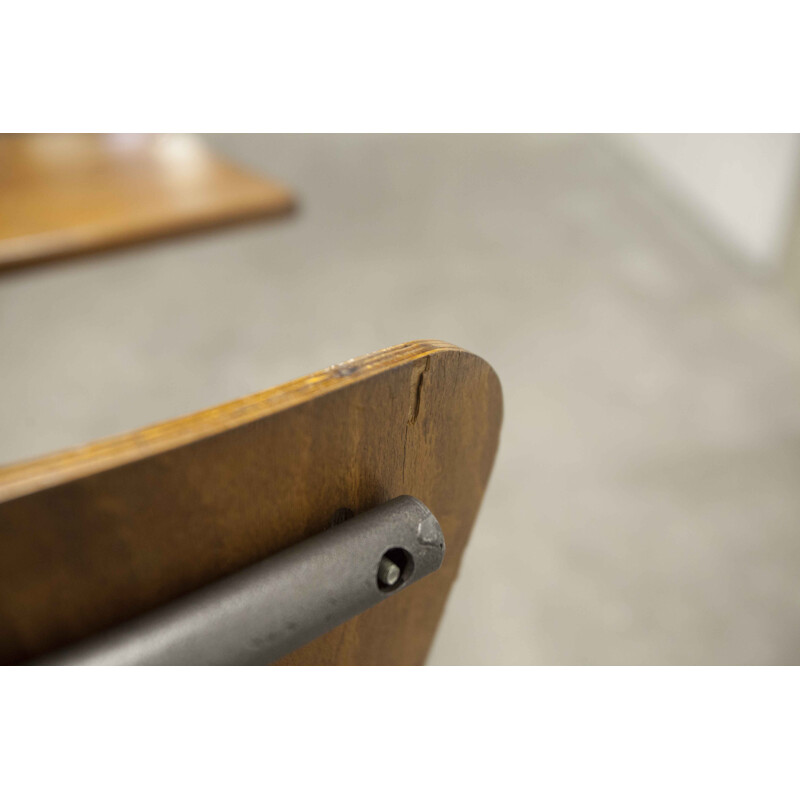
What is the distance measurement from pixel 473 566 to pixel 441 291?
1056 millimetres

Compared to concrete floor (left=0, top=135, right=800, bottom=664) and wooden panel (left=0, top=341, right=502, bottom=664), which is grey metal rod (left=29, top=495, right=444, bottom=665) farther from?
concrete floor (left=0, top=135, right=800, bottom=664)

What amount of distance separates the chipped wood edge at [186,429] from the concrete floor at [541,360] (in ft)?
2.47

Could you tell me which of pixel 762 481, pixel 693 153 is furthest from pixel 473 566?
pixel 693 153

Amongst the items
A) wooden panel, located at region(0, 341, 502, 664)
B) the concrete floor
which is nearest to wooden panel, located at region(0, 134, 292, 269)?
the concrete floor

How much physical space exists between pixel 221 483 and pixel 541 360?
1618 mm

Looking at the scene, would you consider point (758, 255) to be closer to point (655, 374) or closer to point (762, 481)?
point (655, 374)

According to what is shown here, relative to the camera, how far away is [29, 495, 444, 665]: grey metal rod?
0.85ft

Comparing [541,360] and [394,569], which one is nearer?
[394,569]

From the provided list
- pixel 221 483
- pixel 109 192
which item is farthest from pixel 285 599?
pixel 109 192

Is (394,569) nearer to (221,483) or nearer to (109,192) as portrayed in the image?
(221,483)

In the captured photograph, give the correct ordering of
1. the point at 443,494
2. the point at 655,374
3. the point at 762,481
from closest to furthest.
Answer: the point at 443,494
the point at 762,481
the point at 655,374

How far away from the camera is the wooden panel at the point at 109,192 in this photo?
94 centimetres

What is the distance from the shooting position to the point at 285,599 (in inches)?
11.1

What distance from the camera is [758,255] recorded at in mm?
2254
